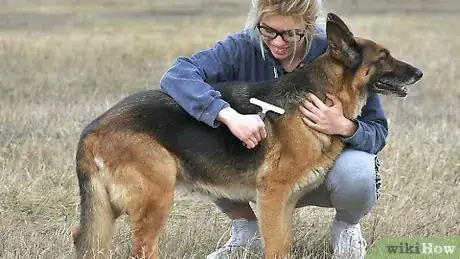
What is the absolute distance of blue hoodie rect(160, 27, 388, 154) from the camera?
15.6 ft

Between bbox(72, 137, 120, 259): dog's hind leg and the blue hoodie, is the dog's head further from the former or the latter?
bbox(72, 137, 120, 259): dog's hind leg

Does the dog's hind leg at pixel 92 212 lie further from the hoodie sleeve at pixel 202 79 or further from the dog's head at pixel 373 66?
the dog's head at pixel 373 66

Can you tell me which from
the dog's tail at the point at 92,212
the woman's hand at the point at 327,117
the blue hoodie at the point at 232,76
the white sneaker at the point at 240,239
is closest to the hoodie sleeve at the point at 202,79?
the blue hoodie at the point at 232,76

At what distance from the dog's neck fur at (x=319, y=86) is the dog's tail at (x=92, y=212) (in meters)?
1.17

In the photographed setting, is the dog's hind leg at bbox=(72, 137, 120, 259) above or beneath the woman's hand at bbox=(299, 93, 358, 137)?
beneath

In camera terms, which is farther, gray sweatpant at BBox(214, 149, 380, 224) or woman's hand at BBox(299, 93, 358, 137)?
gray sweatpant at BBox(214, 149, 380, 224)

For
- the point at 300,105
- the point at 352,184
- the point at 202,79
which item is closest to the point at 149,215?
the point at 202,79

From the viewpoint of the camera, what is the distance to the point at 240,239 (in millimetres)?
5527

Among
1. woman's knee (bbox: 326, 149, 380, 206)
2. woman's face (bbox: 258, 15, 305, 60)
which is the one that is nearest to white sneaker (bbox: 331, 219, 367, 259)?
woman's knee (bbox: 326, 149, 380, 206)

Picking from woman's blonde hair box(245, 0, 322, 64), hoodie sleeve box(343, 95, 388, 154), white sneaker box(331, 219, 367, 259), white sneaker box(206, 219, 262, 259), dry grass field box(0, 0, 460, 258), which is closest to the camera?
woman's blonde hair box(245, 0, 322, 64)

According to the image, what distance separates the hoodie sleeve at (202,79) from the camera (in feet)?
15.5

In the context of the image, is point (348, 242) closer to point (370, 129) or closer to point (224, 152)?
point (370, 129)

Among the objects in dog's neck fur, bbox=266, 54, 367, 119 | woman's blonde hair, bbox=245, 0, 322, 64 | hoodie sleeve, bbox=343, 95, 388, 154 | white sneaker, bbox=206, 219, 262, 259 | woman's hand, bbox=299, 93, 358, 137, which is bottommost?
white sneaker, bbox=206, 219, 262, 259

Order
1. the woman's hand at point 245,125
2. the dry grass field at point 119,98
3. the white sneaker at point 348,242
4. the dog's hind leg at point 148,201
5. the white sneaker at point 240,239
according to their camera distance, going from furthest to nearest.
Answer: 1. the dry grass field at point 119,98
2. the white sneaker at point 240,239
3. the white sneaker at point 348,242
4. the woman's hand at point 245,125
5. the dog's hind leg at point 148,201
